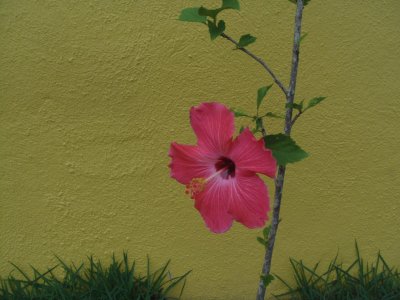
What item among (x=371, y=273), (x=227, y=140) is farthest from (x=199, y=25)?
(x=371, y=273)

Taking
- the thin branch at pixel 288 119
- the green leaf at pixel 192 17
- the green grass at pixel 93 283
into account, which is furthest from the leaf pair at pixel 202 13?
the green grass at pixel 93 283

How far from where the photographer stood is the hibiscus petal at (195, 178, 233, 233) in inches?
31.2

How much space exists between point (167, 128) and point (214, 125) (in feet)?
2.77

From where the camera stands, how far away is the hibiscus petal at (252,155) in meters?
0.69

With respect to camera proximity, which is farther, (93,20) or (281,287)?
(281,287)

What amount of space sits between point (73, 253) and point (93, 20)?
0.97 meters

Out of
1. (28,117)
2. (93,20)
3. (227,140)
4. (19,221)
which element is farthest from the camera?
(19,221)

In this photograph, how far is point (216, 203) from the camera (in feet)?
2.62

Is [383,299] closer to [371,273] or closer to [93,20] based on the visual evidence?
[371,273]

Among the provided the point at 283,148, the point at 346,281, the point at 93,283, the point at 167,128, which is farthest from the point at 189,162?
the point at 346,281

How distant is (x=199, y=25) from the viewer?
1.46 metres

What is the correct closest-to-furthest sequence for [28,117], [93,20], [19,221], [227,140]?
[227,140], [93,20], [28,117], [19,221]

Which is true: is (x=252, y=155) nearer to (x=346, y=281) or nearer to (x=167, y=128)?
(x=167, y=128)

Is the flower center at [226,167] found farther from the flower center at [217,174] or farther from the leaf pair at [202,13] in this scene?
the leaf pair at [202,13]
